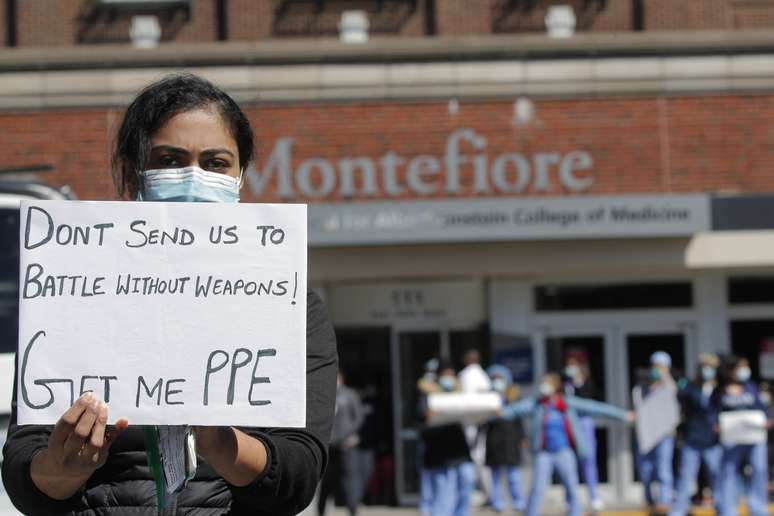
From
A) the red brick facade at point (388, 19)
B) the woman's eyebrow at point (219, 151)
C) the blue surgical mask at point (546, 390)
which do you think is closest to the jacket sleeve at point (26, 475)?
the woman's eyebrow at point (219, 151)

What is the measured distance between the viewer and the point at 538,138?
15930mm

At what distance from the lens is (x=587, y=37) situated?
51.6 ft

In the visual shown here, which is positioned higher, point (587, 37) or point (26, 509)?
point (587, 37)

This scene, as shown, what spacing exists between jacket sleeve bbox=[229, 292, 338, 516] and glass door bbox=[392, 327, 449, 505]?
13.7m

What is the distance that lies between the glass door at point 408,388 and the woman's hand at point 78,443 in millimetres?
14119

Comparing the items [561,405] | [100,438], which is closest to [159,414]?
[100,438]

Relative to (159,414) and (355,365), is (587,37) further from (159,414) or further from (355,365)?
(159,414)

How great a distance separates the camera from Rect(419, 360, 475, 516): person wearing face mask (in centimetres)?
1313

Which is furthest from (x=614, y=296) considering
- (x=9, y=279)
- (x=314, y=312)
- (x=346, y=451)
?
(x=314, y=312)

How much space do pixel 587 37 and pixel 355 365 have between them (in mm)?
4903

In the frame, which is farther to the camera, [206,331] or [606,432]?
[606,432]

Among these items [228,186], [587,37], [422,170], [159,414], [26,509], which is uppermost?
[587,37]

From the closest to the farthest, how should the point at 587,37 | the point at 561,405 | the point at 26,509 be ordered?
the point at 26,509 < the point at 561,405 < the point at 587,37

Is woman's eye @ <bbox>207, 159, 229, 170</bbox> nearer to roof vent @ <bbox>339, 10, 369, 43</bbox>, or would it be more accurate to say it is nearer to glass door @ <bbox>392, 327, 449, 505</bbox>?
roof vent @ <bbox>339, 10, 369, 43</bbox>
